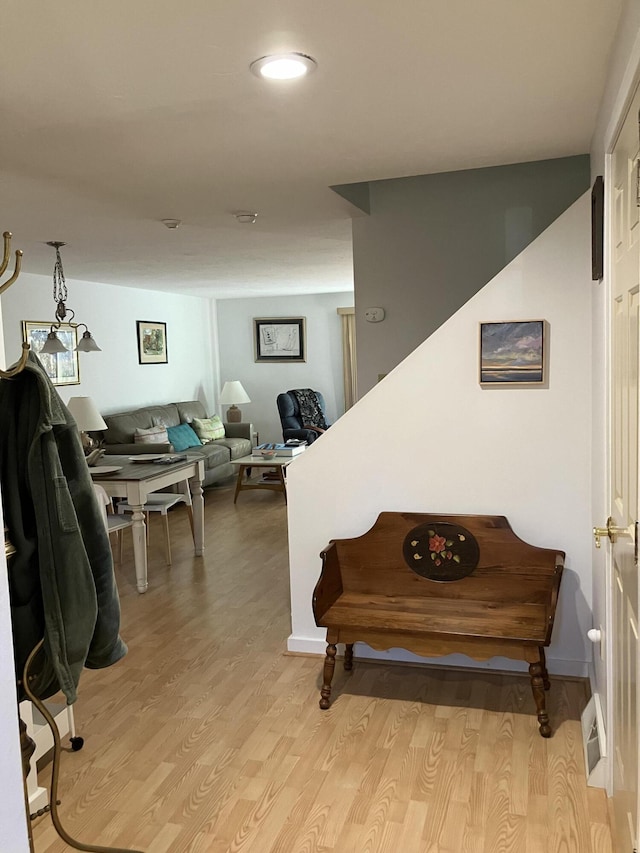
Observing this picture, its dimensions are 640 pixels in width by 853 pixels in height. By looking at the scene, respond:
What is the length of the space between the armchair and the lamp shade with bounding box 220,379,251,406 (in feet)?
2.50

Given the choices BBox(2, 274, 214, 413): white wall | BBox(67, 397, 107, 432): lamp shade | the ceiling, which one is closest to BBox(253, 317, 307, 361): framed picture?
BBox(2, 274, 214, 413): white wall

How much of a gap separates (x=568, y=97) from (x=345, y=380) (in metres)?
7.51

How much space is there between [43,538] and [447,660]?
2.23 meters

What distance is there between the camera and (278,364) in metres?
10.1

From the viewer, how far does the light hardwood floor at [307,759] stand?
219cm

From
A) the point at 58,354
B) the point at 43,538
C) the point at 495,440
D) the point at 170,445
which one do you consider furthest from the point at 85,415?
the point at 43,538

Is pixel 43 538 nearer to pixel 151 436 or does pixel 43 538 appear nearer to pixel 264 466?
pixel 264 466

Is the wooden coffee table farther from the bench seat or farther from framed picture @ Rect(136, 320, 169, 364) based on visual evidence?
the bench seat

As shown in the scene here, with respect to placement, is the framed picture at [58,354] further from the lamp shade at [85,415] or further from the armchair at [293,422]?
the armchair at [293,422]

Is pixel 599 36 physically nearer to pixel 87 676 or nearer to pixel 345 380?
pixel 87 676

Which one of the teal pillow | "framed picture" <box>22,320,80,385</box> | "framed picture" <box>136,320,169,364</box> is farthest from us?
"framed picture" <box>136,320,169,364</box>

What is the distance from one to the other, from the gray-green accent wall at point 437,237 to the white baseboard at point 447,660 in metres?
1.53

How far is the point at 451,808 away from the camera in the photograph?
2.29 metres

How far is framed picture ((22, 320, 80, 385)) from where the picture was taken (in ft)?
21.5
